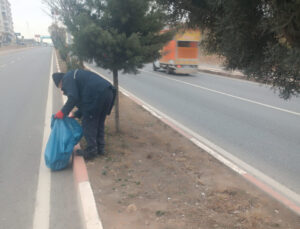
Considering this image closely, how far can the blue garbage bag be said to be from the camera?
4.16m

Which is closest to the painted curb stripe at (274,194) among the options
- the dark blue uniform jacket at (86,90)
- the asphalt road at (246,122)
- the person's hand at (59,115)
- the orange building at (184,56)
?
the asphalt road at (246,122)

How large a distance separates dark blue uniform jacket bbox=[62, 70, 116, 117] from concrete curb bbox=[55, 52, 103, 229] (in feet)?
2.67

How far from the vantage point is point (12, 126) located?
6.76 m

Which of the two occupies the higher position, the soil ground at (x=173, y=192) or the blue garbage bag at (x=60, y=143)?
the blue garbage bag at (x=60, y=143)

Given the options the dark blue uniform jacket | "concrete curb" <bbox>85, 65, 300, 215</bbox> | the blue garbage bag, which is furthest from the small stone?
"concrete curb" <bbox>85, 65, 300, 215</bbox>

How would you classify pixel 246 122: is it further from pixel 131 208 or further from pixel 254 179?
pixel 131 208

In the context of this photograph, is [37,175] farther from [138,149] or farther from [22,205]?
[138,149]

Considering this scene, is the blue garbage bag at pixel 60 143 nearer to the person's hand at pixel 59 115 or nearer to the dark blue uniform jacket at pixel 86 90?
the person's hand at pixel 59 115

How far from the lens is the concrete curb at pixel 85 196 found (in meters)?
2.89

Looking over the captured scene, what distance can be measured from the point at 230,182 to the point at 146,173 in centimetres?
122

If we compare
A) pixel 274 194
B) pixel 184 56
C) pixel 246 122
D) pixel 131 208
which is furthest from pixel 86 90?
pixel 184 56

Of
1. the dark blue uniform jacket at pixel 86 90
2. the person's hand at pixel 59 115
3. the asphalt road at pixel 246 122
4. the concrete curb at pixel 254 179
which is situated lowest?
the asphalt road at pixel 246 122

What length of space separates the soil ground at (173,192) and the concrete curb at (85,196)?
90 millimetres

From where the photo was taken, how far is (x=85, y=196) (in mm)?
3369
